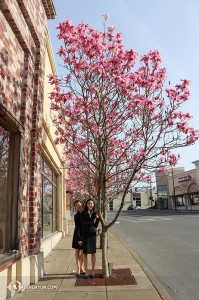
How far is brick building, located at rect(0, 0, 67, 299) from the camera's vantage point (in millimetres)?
5172

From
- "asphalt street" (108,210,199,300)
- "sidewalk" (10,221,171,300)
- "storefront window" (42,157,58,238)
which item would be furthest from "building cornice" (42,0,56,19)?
"asphalt street" (108,210,199,300)

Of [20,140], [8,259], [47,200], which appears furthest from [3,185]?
[47,200]

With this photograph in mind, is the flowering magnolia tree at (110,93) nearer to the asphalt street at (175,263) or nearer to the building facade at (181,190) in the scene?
the asphalt street at (175,263)

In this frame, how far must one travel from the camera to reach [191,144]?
6.91 metres

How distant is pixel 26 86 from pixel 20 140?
1.29 meters

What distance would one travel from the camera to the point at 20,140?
18.8 feet

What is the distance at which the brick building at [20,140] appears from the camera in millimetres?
5172

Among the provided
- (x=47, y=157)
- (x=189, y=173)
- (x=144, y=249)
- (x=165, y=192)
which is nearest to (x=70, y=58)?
(x=47, y=157)

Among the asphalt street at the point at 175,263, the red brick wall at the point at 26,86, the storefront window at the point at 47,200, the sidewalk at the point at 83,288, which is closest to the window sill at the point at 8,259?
the red brick wall at the point at 26,86

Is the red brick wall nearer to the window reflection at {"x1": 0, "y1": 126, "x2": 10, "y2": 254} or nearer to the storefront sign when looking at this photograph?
the window reflection at {"x1": 0, "y1": 126, "x2": 10, "y2": 254}

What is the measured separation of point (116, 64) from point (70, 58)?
3.86ft

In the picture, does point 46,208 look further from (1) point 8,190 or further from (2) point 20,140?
(2) point 20,140

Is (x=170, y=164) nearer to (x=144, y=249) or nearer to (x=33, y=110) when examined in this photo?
(x=33, y=110)

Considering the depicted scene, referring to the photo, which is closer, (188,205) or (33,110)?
(33,110)
